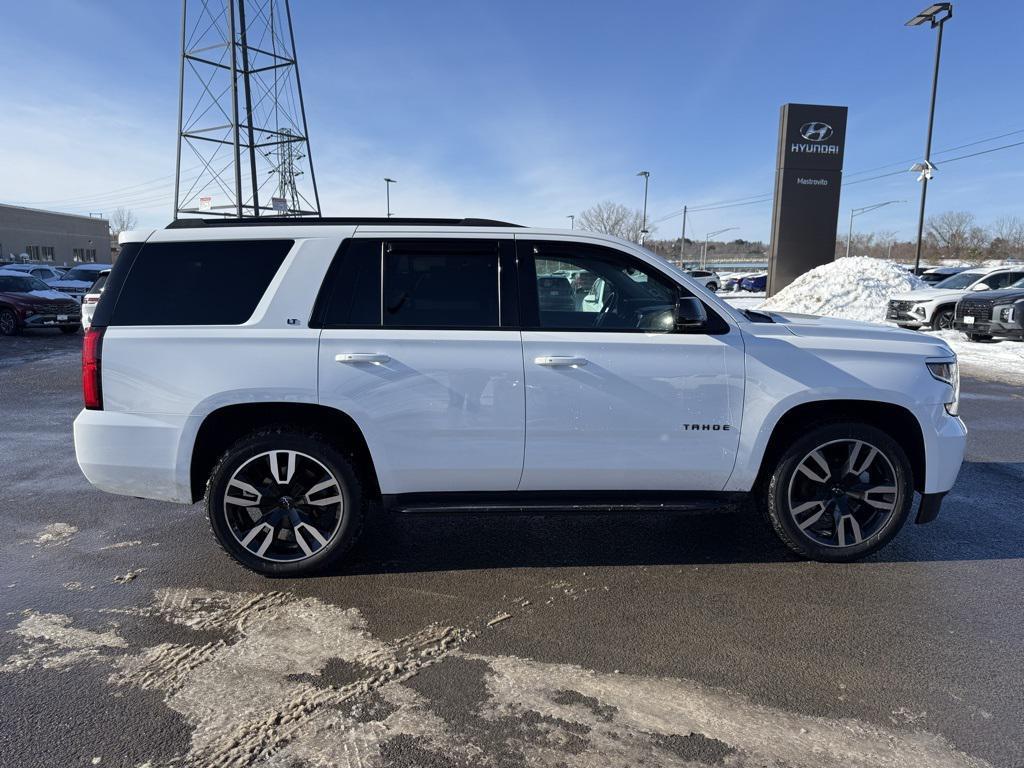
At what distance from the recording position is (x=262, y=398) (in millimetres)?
3670

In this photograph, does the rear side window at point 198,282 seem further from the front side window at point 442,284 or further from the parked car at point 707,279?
the parked car at point 707,279

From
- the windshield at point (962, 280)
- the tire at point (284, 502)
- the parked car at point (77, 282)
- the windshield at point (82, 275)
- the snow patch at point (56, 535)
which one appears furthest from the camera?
the windshield at point (82, 275)

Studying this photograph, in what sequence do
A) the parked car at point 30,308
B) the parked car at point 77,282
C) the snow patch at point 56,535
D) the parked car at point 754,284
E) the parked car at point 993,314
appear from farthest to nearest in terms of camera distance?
the parked car at point 754,284
the parked car at point 77,282
the parked car at point 30,308
the parked car at point 993,314
the snow patch at point 56,535

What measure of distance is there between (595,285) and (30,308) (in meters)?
17.6

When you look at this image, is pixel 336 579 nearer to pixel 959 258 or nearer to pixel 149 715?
pixel 149 715

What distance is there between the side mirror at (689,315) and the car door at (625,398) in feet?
0.15

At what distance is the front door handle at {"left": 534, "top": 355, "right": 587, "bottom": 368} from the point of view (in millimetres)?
3697

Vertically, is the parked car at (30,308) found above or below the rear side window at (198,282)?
below

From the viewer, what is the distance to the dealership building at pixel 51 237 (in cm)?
6619

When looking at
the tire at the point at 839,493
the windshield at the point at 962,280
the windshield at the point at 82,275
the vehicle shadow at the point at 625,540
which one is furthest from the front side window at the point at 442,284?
the windshield at the point at 82,275

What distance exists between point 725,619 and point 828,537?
1.05m

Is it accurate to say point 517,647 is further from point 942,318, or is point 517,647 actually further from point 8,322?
point 8,322

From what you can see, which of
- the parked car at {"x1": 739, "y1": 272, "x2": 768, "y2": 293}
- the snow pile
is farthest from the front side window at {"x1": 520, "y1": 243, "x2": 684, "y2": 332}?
the parked car at {"x1": 739, "y1": 272, "x2": 768, "y2": 293}

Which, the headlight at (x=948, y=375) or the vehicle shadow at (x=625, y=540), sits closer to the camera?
the headlight at (x=948, y=375)
